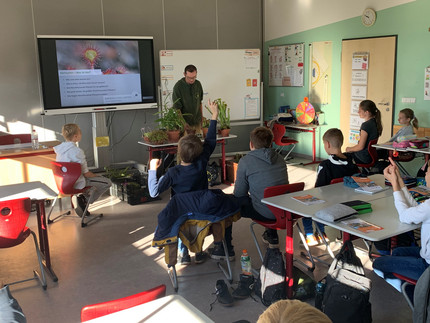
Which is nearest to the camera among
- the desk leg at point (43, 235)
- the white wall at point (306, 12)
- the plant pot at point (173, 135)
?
the desk leg at point (43, 235)

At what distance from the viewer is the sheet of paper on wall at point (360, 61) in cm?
747

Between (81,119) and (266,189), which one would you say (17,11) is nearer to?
(81,119)

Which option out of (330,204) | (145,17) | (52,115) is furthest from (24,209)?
(145,17)

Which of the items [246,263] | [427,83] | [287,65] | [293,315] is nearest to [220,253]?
[246,263]

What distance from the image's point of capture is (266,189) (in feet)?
12.0

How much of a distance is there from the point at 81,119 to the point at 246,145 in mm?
3410

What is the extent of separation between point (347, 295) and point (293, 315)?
182 cm

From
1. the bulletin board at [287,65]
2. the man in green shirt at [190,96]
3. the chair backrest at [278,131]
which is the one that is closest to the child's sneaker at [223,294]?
the man in green shirt at [190,96]

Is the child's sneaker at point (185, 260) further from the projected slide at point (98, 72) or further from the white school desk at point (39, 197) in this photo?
the projected slide at point (98, 72)

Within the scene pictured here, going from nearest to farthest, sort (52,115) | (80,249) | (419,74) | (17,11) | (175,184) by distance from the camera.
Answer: (175,184)
(80,249)
(419,74)
(17,11)
(52,115)

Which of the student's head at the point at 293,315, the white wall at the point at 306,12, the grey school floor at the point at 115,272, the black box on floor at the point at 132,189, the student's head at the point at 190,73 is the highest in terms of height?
the white wall at the point at 306,12

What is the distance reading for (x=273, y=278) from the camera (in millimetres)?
3324

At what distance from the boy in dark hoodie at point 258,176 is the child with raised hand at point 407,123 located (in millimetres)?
2822

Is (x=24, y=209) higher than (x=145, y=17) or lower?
lower
